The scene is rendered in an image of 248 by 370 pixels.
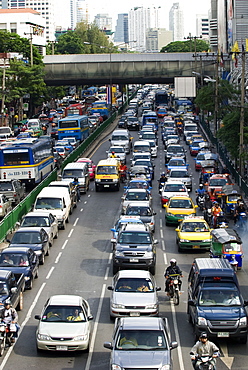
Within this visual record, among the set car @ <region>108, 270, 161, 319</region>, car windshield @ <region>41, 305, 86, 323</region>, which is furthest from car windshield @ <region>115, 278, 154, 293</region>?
car windshield @ <region>41, 305, 86, 323</region>

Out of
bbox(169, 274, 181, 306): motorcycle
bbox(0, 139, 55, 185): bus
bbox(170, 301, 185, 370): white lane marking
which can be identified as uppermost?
bbox(0, 139, 55, 185): bus

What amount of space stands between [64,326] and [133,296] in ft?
10.6

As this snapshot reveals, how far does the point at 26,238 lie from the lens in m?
30.4

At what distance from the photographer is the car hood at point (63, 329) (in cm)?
1933

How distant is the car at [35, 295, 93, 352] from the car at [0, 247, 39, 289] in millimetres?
5941

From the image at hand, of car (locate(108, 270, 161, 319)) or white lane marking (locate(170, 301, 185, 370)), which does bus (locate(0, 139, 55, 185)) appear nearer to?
white lane marking (locate(170, 301, 185, 370))

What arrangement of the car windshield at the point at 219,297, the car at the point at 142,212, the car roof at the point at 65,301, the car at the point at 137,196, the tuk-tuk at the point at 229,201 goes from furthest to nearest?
the car at the point at 137,196
the tuk-tuk at the point at 229,201
the car at the point at 142,212
the car windshield at the point at 219,297
the car roof at the point at 65,301

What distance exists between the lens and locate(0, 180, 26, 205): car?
4325 centimetres

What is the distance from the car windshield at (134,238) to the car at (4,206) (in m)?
11.4

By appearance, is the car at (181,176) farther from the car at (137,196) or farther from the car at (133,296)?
the car at (133,296)

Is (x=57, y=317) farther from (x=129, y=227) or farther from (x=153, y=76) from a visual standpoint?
(x=153, y=76)

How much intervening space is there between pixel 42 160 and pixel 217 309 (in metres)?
32.4

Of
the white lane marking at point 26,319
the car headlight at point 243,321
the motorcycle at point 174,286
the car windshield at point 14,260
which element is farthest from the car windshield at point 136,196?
the car headlight at point 243,321

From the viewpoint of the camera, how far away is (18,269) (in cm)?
2642
